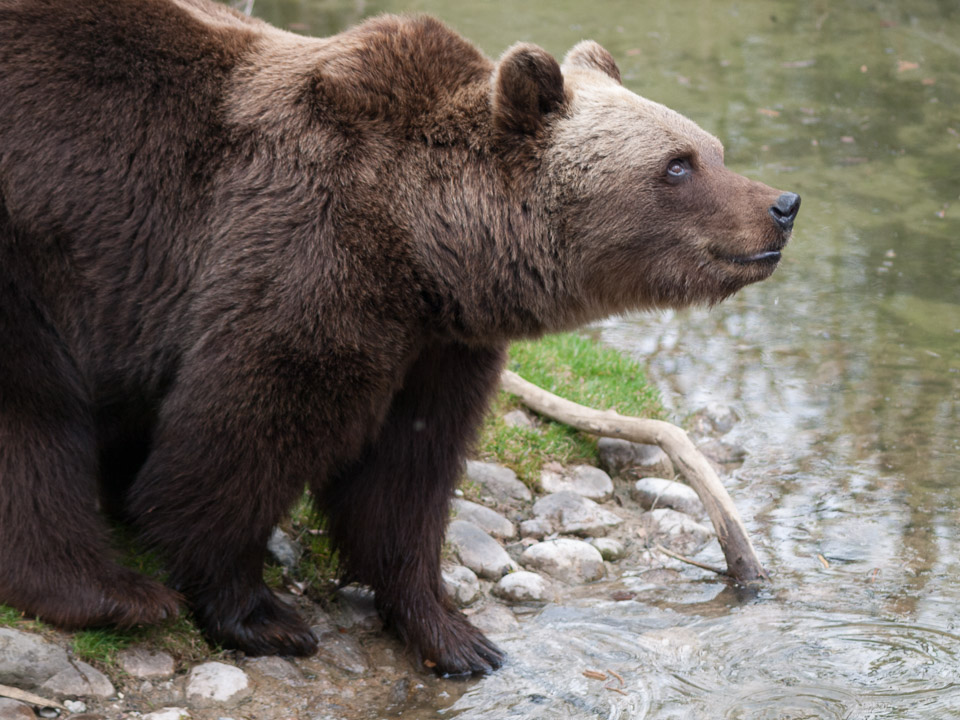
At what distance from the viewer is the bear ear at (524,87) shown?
4406 mm

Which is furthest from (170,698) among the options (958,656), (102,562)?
(958,656)

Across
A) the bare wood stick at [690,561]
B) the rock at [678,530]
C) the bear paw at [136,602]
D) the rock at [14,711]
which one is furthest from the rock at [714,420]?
the rock at [14,711]

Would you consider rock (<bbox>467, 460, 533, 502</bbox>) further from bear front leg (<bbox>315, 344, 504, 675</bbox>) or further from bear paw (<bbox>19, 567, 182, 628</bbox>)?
bear paw (<bbox>19, 567, 182, 628</bbox>)

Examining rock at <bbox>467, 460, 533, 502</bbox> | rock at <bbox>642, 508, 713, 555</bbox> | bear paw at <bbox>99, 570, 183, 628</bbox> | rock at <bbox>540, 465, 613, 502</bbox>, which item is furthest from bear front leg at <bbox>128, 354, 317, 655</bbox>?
rock at <bbox>642, 508, 713, 555</bbox>

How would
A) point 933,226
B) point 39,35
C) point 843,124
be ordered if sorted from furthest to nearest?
point 843,124
point 933,226
point 39,35

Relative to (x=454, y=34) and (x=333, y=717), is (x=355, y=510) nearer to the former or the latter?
(x=333, y=717)

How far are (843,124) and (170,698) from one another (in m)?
11.1

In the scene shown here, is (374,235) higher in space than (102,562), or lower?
higher

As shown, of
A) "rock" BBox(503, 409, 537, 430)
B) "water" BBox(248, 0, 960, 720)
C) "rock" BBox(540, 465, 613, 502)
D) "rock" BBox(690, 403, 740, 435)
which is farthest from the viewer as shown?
"rock" BBox(690, 403, 740, 435)

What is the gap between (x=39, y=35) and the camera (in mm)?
4348

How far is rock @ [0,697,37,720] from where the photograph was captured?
401 centimetres

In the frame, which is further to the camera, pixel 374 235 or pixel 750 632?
pixel 750 632

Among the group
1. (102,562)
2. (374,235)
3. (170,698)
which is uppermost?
(374,235)

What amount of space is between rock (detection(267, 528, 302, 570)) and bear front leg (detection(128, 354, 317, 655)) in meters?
0.69
